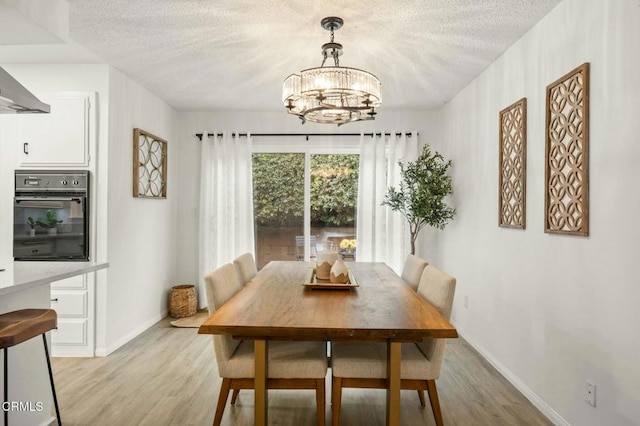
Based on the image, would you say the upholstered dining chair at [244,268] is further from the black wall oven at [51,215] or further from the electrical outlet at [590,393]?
the electrical outlet at [590,393]

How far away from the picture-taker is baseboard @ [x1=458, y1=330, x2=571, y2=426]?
2.35 metres

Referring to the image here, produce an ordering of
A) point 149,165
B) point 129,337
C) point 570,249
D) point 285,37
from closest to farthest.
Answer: point 570,249 < point 285,37 < point 129,337 < point 149,165

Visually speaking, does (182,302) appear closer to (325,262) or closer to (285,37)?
(325,262)

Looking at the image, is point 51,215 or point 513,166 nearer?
point 513,166

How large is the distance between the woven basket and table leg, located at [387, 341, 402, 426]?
331cm

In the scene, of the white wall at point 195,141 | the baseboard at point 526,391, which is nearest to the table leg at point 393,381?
the baseboard at point 526,391

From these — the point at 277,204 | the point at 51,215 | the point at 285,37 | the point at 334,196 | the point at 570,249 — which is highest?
the point at 285,37

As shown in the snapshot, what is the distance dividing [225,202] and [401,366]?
3.50 m

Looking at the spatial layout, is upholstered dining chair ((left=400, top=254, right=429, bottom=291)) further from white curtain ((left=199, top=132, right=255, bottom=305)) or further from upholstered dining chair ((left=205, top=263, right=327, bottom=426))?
white curtain ((left=199, top=132, right=255, bottom=305))

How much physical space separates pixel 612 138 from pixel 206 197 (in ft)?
13.8

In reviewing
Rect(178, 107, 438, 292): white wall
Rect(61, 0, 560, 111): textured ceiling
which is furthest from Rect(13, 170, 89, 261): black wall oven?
Rect(178, 107, 438, 292): white wall

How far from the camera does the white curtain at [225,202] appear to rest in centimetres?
499

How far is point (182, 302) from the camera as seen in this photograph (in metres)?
4.61

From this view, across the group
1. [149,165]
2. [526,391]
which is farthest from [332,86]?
[149,165]
